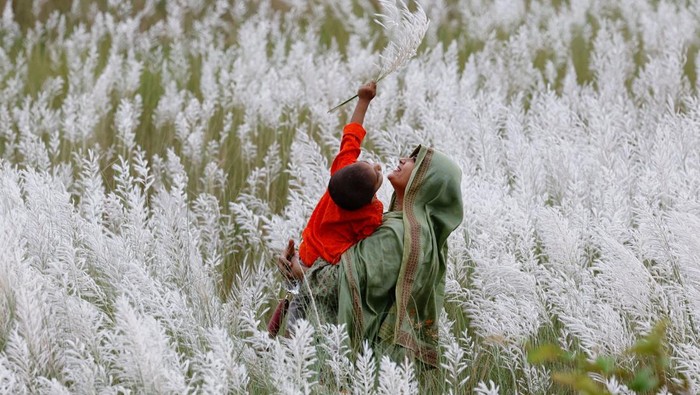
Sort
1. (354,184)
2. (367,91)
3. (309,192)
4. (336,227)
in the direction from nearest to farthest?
1. (354,184)
2. (336,227)
3. (367,91)
4. (309,192)

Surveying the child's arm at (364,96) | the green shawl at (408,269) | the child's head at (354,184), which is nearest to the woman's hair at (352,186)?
the child's head at (354,184)

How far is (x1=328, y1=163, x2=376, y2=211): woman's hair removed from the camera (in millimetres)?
2863

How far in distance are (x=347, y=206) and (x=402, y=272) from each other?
0.83 feet

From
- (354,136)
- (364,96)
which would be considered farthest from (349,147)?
(364,96)

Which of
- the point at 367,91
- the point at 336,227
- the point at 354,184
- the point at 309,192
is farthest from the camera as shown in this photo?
the point at 309,192

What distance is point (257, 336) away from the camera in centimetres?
270

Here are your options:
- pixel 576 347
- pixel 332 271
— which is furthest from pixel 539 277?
pixel 332 271

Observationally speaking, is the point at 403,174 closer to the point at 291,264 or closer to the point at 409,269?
the point at 409,269

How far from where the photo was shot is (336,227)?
120 inches

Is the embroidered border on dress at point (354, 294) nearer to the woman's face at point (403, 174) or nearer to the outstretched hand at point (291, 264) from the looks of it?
the outstretched hand at point (291, 264)

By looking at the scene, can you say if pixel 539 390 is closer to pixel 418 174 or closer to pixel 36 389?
pixel 418 174

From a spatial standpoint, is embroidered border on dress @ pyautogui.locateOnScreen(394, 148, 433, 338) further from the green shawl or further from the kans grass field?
the kans grass field

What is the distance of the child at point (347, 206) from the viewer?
287cm

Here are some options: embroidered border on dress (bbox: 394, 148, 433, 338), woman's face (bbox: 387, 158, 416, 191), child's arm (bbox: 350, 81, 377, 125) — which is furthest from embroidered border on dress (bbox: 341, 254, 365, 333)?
child's arm (bbox: 350, 81, 377, 125)
